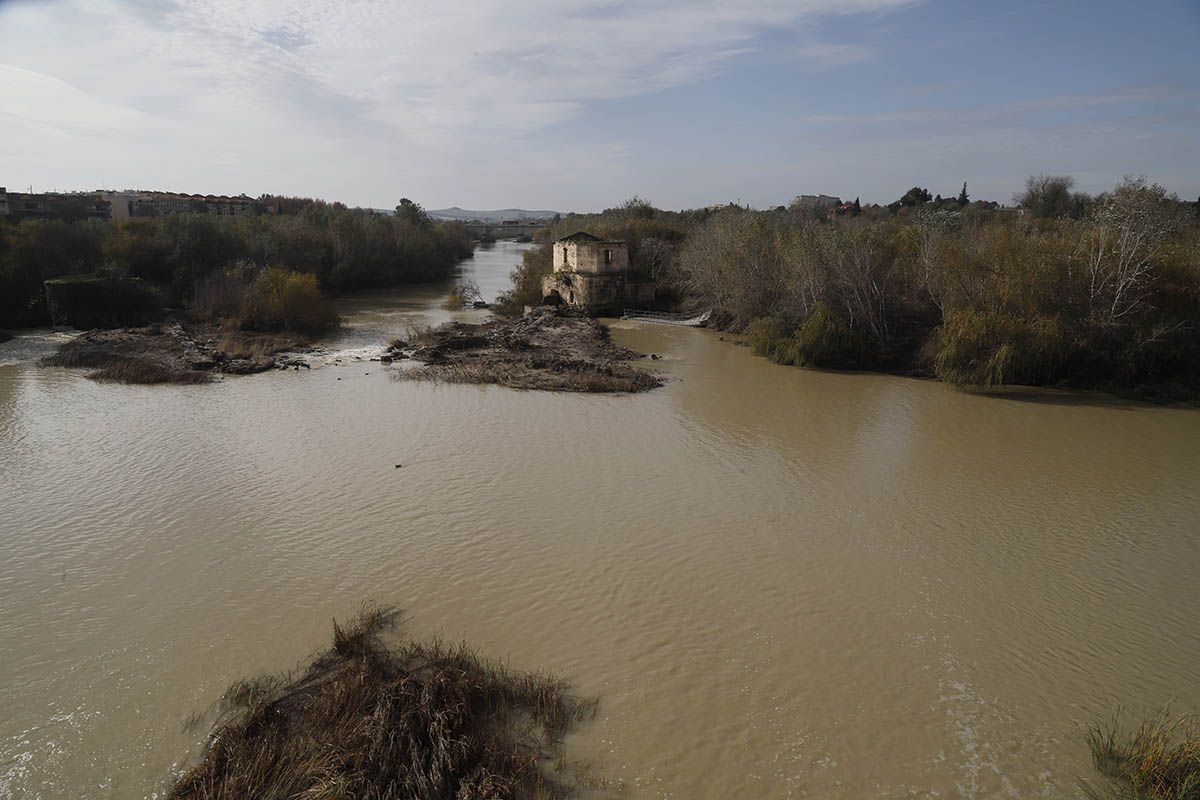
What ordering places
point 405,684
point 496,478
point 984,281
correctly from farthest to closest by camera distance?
point 984,281, point 496,478, point 405,684

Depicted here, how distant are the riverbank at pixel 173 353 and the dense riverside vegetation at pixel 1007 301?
16.9 metres

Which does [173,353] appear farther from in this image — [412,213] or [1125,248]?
[412,213]

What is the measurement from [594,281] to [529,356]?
1186cm

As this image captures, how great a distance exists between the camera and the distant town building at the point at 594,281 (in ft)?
109

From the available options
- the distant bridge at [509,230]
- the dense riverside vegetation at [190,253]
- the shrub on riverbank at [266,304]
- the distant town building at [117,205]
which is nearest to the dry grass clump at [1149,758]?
the shrub on riverbank at [266,304]

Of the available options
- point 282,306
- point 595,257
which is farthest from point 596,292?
point 282,306

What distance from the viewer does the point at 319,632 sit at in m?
7.09

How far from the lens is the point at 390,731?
533 centimetres

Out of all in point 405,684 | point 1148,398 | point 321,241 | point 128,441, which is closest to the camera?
point 405,684

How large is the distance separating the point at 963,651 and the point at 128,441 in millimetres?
14688

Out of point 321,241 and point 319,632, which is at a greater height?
point 321,241

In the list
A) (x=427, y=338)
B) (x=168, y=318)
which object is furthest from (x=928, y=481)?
(x=168, y=318)

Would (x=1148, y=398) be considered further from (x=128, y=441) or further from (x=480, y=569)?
(x=128, y=441)

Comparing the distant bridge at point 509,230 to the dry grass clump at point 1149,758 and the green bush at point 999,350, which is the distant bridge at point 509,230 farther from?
the dry grass clump at point 1149,758
